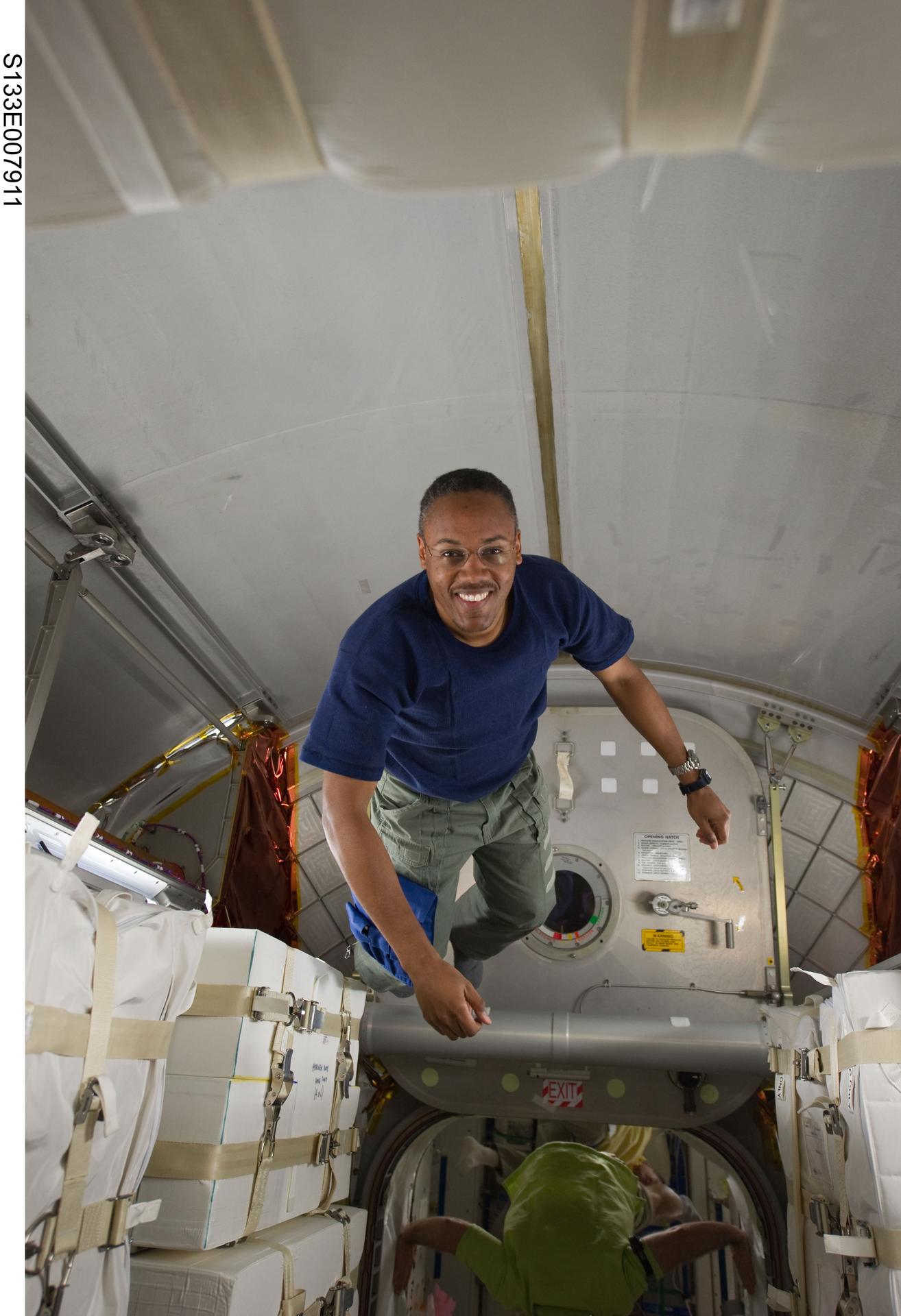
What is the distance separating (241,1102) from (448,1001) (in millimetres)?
1170

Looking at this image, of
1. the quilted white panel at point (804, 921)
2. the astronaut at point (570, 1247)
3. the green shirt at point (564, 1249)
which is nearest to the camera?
the quilted white panel at point (804, 921)

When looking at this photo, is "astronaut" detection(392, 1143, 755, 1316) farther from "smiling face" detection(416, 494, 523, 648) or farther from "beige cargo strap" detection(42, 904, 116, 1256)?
"smiling face" detection(416, 494, 523, 648)

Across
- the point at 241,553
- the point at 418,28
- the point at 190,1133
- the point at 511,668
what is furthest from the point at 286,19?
the point at 241,553

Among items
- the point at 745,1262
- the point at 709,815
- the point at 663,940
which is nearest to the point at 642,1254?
the point at 745,1262

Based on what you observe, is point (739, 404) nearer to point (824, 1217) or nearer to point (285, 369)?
point (285, 369)

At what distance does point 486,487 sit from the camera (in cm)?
212

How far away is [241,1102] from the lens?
2600 millimetres

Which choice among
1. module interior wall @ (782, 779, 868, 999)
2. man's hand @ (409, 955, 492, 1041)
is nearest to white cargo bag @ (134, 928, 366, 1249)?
man's hand @ (409, 955, 492, 1041)

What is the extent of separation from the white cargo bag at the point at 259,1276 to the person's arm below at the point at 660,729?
1753 mm

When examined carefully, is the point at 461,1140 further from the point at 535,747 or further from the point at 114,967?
the point at 114,967

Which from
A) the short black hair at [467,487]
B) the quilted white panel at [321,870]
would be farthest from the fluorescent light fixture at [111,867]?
the short black hair at [467,487]

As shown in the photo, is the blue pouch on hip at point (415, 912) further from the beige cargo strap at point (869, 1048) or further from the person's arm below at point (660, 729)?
the beige cargo strap at point (869, 1048)

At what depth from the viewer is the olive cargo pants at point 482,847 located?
2.78 meters

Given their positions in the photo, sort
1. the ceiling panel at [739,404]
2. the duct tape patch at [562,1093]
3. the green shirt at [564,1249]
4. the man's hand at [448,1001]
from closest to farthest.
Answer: the man's hand at [448,1001] < the ceiling panel at [739,404] < the duct tape patch at [562,1093] < the green shirt at [564,1249]
